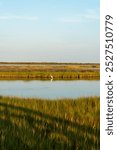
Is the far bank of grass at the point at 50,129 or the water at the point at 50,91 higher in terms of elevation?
the water at the point at 50,91

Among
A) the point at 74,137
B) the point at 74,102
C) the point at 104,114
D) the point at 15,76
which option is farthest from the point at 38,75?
the point at 104,114

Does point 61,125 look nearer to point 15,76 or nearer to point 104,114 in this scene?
point 104,114

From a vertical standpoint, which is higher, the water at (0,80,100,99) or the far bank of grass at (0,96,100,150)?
the water at (0,80,100,99)

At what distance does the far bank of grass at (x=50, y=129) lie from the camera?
4.18 m

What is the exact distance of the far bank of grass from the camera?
13.7 feet

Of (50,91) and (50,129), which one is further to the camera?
(50,91)

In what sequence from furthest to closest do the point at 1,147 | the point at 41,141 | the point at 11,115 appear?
the point at 11,115, the point at 41,141, the point at 1,147

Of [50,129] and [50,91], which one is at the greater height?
[50,91]

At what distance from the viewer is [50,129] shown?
5.43m

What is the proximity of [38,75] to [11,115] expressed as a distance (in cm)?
3120

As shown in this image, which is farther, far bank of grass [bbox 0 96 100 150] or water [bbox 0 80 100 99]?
water [bbox 0 80 100 99]

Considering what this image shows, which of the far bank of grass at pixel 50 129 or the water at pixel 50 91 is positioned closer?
the far bank of grass at pixel 50 129

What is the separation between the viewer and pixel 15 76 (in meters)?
36.8

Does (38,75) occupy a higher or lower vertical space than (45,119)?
higher
